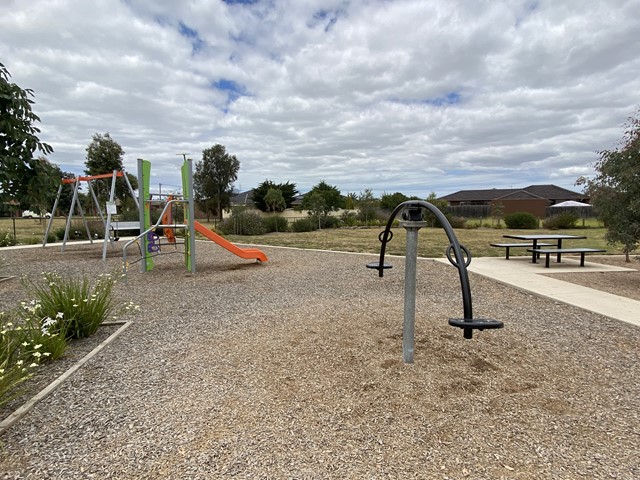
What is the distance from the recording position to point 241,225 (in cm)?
2011

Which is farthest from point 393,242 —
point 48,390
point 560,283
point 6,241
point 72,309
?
point 6,241

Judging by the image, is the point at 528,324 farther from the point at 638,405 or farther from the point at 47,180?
the point at 47,180

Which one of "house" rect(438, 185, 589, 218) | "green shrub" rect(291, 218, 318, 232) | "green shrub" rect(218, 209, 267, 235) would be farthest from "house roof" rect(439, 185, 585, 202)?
"green shrub" rect(218, 209, 267, 235)

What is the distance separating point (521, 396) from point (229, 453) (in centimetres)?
203

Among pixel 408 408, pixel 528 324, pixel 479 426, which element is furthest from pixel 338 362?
pixel 528 324

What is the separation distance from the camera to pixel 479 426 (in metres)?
2.35

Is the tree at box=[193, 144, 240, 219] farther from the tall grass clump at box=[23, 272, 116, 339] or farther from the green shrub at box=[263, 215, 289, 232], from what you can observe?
the tall grass clump at box=[23, 272, 116, 339]

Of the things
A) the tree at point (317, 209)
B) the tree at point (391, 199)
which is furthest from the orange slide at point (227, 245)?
the tree at point (391, 199)

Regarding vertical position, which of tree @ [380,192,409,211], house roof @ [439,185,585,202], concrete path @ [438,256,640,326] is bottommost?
concrete path @ [438,256,640,326]

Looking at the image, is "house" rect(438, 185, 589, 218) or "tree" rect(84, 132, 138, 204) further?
"house" rect(438, 185, 589, 218)

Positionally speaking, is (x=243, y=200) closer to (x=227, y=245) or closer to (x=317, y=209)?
(x=317, y=209)

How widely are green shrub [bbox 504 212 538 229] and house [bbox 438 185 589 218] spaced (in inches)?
717

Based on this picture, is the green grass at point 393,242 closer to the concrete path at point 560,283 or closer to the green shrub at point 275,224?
the concrete path at point 560,283

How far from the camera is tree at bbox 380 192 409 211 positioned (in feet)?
115
